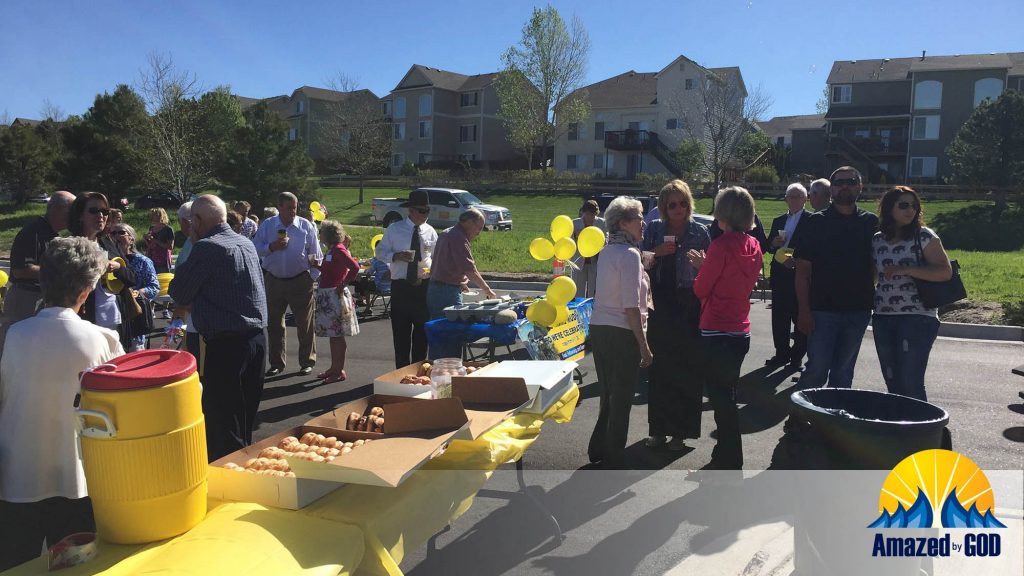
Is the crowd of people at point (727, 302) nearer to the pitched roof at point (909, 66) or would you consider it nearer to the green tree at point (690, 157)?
the green tree at point (690, 157)

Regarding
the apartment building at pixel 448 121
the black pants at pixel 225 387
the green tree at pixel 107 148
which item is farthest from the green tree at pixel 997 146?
the green tree at pixel 107 148

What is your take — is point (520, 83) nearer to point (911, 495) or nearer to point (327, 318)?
point (327, 318)

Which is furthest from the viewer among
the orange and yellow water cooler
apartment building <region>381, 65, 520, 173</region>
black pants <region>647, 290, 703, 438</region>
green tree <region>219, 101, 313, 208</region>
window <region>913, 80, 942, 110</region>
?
apartment building <region>381, 65, 520, 173</region>

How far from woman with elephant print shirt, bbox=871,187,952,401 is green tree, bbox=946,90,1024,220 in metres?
28.6

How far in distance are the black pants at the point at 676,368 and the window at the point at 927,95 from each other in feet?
153

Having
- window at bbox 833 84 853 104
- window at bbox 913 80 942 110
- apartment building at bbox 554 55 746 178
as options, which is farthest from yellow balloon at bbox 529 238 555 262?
window at bbox 833 84 853 104

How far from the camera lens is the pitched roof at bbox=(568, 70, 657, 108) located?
4978 centimetres

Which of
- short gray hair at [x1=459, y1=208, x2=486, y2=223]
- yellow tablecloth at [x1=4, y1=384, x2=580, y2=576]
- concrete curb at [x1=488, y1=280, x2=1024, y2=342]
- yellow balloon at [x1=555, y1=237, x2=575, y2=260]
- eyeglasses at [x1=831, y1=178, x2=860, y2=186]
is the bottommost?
concrete curb at [x1=488, y1=280, x2=1024, y2=342]

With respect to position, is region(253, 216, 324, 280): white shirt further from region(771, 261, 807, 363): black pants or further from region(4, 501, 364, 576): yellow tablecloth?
region(4, 501, 364, 576): yellow tablecloth

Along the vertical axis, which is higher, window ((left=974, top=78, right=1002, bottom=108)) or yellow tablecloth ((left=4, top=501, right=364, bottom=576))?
window ((left=974, top=78, right=1002, bottom=108))

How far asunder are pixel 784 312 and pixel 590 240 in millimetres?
2674

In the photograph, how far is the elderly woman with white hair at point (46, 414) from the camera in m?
2.62

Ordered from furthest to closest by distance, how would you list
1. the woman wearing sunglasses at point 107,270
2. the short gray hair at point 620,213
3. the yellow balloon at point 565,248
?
1. the yellow balloon at point 565,248
2. the woman wearing sunglasses at point 107,270
3. the short gray hair at point 620,213

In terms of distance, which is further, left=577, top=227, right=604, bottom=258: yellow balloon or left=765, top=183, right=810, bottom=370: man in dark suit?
left=765, top=183, right=810, bottom=370: man in dark suit
